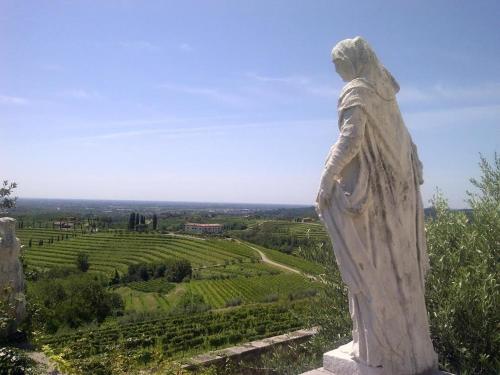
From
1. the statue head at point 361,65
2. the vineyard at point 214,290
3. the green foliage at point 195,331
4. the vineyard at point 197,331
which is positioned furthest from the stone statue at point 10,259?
the vineyard at point 214,290

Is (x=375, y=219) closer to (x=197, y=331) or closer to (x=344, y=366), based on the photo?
(x=344, y=366)

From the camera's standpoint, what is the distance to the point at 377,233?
12.2 feet

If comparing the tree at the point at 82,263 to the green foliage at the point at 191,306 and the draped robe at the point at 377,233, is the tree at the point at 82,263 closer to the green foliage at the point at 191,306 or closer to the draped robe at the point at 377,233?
the green foliage at the point at 191,306

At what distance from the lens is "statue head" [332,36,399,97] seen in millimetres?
Answer: 3792

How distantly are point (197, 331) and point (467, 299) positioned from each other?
25.4m

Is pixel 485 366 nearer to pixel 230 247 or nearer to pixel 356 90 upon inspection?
pixel 356 90

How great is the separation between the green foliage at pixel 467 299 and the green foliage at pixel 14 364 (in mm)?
5162

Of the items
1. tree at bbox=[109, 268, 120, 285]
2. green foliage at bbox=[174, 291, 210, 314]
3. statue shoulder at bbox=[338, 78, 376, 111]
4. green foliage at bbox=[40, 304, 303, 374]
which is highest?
statue shoulder at bbox=[338, 78, 376, 111]

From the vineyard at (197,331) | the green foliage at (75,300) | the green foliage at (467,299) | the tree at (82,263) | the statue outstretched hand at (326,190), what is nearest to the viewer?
the statue outstretched hand at (326,190)

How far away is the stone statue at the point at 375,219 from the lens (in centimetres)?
362

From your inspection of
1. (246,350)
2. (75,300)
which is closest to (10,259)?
(246,350)

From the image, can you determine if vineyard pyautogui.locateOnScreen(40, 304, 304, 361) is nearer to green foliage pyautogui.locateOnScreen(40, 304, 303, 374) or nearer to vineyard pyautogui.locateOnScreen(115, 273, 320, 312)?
green foliage pyautogui.locateOnScreen(40, 304, 303, 374)

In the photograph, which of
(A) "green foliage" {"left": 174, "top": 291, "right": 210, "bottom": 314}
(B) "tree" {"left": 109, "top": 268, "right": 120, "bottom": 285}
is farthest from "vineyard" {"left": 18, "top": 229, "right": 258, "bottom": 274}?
(A) "green foliage" {"left": 174, "top": 291, "right": 210, "bottom": 314}

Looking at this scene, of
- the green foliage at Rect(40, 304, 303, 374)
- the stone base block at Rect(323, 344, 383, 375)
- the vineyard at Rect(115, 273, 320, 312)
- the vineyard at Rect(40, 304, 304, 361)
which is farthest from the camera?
the vineyard at Rect(115, 273, 320, 312)
